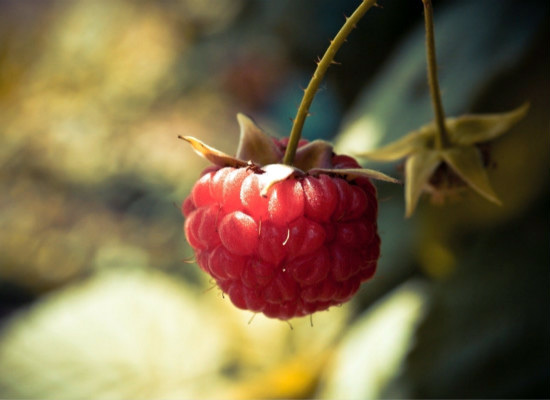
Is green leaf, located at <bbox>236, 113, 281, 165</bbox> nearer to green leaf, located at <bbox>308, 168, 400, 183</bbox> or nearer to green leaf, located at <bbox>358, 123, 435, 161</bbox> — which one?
green leaf, located at <bbox>308, 168, 400, 183</bbox>

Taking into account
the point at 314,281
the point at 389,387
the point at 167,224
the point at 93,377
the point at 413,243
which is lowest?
the point at 314,281

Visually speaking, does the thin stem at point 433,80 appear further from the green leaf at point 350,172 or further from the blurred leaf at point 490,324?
the blurred leaf at point 490,324

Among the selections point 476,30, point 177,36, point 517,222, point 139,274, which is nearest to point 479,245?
point 517,222

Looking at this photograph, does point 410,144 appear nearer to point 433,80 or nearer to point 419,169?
point 419,169

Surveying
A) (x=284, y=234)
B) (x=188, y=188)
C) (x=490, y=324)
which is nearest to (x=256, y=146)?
(x=284, y=234)

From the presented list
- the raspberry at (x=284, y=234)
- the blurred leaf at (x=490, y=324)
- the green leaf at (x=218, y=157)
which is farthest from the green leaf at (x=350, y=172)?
the blurred leaf at (x=490, y=324)

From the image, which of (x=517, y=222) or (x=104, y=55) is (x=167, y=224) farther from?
(x=517, y=222)

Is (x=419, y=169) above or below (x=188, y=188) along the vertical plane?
below
